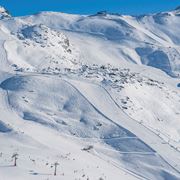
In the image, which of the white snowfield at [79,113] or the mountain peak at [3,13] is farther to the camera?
the mountain peak at [3,13]

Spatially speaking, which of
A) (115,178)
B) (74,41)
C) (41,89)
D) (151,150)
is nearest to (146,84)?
(41,89)

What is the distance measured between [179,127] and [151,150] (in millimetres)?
10221

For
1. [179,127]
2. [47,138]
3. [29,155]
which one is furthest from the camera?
[179,127]

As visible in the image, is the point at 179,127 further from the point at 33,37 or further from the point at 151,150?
the point at 33,37

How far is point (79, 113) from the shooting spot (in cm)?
5144

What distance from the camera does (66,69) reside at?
218 feet

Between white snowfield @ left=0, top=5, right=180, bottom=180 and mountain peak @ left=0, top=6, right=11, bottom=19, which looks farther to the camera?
mountain peak @ left=0, top=6, right=11, bottom=19

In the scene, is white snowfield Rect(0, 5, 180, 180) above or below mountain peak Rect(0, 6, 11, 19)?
below

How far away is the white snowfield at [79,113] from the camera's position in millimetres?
38375

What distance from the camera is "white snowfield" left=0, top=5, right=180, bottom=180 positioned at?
126ft

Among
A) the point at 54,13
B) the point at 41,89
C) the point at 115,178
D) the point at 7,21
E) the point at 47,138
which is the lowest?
the point at 115,178

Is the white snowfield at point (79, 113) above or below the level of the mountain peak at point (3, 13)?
below

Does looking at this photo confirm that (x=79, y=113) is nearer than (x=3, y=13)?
Yes

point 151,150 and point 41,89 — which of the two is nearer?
point 151,150
